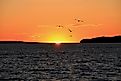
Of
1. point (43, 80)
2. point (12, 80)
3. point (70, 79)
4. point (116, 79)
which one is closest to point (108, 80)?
point (116, 79)

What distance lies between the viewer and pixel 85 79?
198 ft

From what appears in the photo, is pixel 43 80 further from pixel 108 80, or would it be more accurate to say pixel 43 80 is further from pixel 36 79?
pixel 108 80

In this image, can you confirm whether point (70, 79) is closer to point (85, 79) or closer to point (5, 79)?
point (85, 79)

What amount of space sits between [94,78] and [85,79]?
218cm

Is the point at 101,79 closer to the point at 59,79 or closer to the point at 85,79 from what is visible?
the point at 85,79

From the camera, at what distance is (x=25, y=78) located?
62.1m

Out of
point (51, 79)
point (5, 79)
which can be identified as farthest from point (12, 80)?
point (51, 79)

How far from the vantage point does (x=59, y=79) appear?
60.2 m

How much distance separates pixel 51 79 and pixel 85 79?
548 cm

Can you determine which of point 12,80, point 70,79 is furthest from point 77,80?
point 12,80

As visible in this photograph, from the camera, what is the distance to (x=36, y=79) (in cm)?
6059

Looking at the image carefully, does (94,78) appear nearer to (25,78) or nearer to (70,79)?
(70,79)

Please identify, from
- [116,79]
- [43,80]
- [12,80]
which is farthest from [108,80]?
[12,80]

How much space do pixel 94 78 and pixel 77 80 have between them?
416 cm
